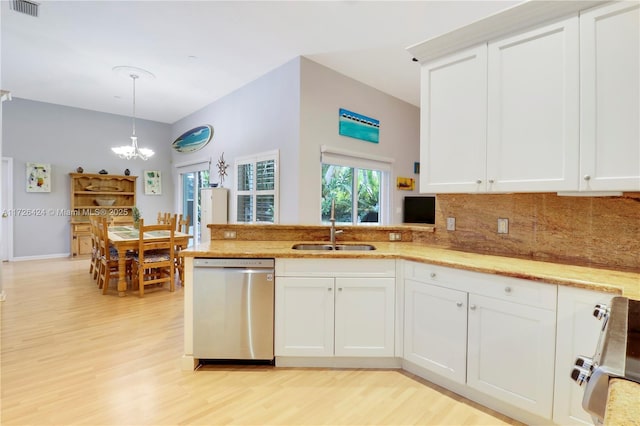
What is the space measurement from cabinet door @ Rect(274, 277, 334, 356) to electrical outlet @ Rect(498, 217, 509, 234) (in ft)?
4.37

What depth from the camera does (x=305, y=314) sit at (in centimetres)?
233

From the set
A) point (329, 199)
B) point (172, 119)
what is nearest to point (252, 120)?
point (329, 199)

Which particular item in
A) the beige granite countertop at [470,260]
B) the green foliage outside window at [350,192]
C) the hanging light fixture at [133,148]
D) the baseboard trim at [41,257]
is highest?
the hanging light fixture at [133,148]

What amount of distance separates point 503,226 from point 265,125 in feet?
12.5

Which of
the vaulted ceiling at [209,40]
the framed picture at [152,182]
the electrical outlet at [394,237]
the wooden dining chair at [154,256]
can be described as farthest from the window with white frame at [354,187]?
the framed picture at [152,182]

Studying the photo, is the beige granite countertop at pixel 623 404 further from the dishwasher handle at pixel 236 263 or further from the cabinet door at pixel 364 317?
the dishwasher handle at pixel 236 263

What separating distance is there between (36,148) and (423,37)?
7.66 meters

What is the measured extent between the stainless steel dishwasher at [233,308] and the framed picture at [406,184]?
4.46 meters

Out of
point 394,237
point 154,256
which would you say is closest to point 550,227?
point 394,237

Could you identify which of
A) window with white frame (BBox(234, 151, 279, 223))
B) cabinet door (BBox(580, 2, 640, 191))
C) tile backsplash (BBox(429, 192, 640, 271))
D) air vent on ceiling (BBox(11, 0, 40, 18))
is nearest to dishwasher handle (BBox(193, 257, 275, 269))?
tile backsplash (BBox(429, 192, 640, 271))

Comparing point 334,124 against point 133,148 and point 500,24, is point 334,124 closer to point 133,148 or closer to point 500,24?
point 500,24

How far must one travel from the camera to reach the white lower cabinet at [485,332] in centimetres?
170

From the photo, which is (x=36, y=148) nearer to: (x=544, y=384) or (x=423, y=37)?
(x=423, y=37)

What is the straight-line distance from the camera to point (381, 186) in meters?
6.07
